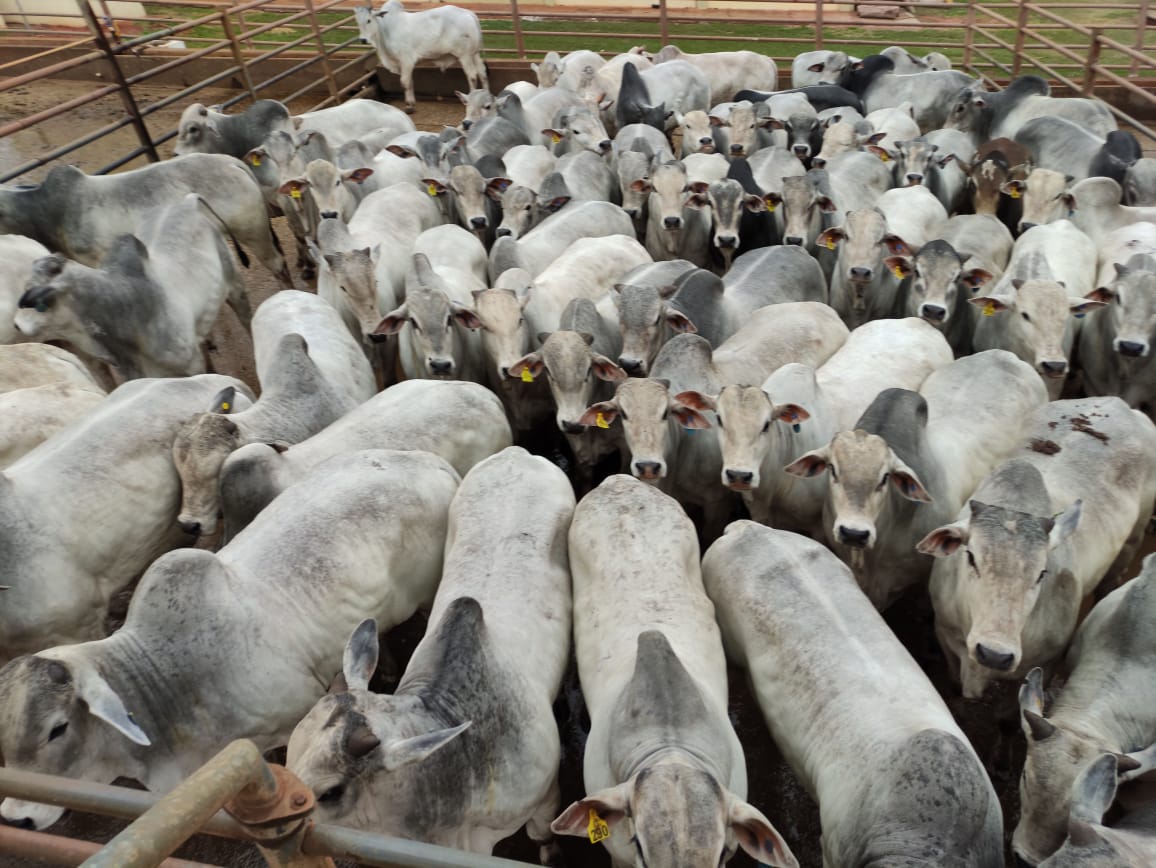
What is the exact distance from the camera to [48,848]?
2002 millimetres

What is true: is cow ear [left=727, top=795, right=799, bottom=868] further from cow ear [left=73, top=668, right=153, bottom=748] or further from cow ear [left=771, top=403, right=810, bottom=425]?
cow ear [left=771, top=403, right=810, bottom=425]

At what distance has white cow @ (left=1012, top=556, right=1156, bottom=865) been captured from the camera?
2963 mm

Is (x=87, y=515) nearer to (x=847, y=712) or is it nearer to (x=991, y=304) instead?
(x=847, y=712)

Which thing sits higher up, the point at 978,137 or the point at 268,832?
the point at 268,832

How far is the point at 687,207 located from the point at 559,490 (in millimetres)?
4310

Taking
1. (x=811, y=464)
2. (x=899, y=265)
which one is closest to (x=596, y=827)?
(x=811, y=464)

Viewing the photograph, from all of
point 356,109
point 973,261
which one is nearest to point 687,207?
point 973,261

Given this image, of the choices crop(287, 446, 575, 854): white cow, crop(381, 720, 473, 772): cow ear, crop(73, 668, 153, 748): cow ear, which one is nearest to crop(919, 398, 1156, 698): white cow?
crop(287, 446, 575, 854): white cow

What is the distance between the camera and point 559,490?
439 centimetres

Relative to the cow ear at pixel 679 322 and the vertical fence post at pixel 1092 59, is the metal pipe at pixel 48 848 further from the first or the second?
the vertical fence post at pixel 1092 59

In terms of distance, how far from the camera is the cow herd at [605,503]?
295 cm

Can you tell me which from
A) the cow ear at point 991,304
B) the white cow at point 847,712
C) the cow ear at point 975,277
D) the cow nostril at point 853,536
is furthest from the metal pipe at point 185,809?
the cow ear at point 975,277

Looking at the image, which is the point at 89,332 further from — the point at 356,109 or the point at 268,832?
the point at 356,109

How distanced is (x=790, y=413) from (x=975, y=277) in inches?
101
